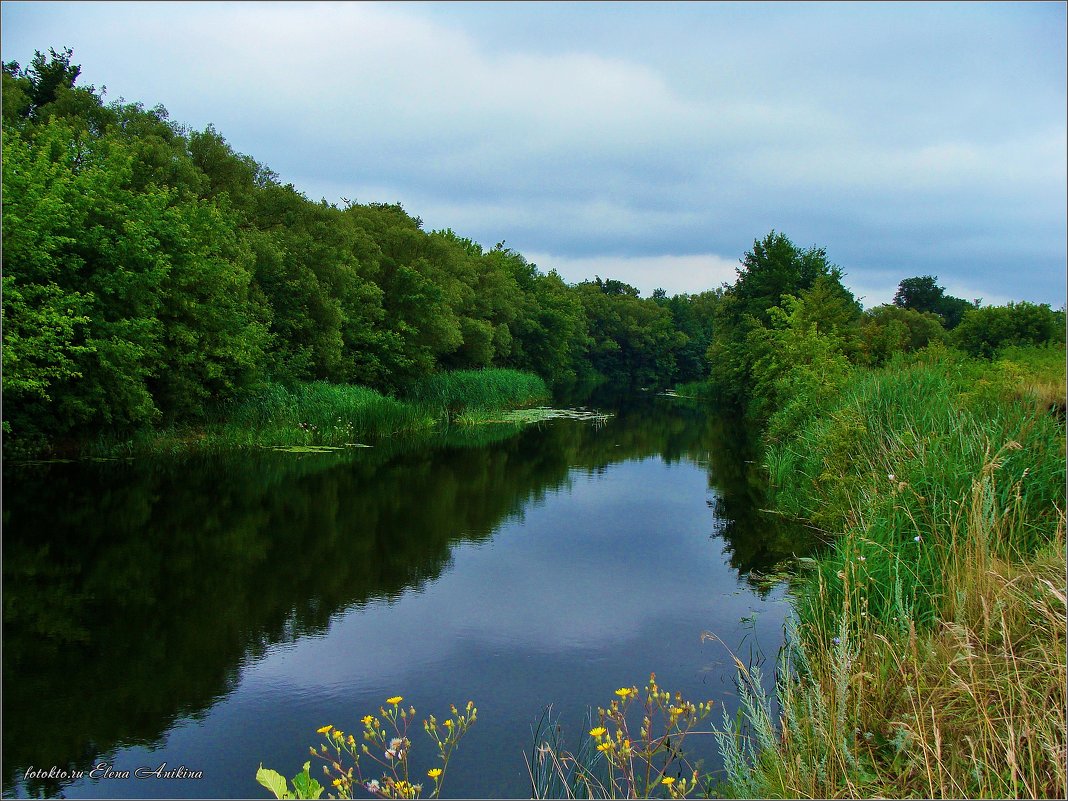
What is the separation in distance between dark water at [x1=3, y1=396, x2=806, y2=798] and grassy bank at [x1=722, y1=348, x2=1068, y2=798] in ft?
3.27

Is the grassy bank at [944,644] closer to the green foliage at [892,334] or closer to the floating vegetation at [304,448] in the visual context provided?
the green foliage at [892,334]

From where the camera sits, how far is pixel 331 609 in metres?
8.77

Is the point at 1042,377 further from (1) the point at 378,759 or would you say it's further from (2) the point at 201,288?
(2) the point at 201,288

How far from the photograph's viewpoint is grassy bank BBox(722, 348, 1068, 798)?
3997mm

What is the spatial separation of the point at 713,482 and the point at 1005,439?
436 inches

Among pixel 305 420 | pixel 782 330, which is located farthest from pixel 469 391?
pixel 782 330

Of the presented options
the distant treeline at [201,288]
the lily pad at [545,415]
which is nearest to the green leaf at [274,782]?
the distant treeline at [201,288]

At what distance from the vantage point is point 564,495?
53.5 feet

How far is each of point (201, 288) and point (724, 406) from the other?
108 ft

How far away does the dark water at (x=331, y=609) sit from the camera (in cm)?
581

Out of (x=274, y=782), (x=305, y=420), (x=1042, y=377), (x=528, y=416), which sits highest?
(x=1042, y=377)

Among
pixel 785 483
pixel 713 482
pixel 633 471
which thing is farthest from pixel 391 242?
pixel 785 483

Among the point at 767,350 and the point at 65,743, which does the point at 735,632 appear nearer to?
the point at 65,743

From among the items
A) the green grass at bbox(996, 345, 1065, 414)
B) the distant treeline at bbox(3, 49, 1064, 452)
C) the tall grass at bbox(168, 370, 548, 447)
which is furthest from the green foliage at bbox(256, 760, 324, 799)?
the tall grass at bbox(168, 370, 548, 447)
